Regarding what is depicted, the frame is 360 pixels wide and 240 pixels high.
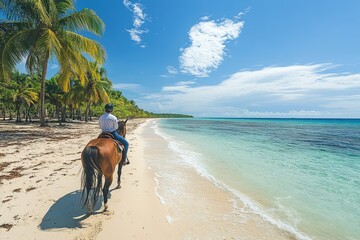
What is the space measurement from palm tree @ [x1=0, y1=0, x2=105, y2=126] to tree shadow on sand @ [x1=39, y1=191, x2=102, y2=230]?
14539 mm

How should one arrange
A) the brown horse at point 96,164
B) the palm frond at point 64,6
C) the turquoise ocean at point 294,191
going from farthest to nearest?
the palm frond at point 64,6 < the turquoise ocean at point 294,191 < the brown horse at point 96,164

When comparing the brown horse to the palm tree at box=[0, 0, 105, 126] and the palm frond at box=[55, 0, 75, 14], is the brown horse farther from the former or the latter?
the palm frond at box=[55, 0, 75, 14]

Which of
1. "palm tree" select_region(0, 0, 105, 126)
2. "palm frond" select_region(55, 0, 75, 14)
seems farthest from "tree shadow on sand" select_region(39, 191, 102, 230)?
"palm frond" select_region(55, 0, 75, 14)

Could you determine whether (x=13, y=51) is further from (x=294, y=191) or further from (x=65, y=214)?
(x=294, y=191)

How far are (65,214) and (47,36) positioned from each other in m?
16.2

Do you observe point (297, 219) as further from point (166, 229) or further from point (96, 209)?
point (96, 209)

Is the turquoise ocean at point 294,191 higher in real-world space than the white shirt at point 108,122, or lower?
lower

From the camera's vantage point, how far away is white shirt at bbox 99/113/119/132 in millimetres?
5689

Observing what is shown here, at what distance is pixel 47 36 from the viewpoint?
643 inches

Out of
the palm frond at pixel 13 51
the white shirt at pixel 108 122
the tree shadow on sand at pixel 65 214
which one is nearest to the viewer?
the tree shadow on sand at pixel 65 214

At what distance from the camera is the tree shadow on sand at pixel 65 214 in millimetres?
4211

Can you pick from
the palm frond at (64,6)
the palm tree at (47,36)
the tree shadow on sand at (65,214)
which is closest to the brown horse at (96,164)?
the tree shadow on sand at (65,214)

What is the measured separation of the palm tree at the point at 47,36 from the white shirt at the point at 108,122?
13.6 meters

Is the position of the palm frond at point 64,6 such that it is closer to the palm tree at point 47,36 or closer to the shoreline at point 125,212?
the palm tree at point 47,36
